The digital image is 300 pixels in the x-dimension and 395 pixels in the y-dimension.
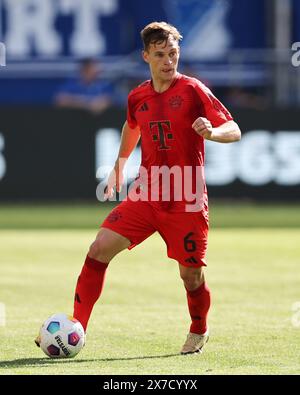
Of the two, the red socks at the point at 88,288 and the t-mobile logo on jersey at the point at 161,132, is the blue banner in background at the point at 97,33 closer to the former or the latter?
the t-mobile logo on jersey at the point at 161,132

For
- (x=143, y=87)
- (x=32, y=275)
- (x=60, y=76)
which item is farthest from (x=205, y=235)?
(x=60, y=76)

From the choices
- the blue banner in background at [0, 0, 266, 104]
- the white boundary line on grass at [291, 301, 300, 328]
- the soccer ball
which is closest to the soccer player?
the soccer ball

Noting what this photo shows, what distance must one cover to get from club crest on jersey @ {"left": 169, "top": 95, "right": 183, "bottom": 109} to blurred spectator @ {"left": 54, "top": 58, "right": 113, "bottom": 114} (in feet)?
41.6

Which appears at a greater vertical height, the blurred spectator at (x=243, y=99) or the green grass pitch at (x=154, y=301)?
the blurred spectator at (x=243, y=99)

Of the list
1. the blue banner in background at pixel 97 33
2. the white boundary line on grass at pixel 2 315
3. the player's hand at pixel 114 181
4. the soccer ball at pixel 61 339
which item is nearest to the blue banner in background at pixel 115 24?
the blue banner in background at pixel 97 33

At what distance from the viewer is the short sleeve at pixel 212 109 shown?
785 centimetres

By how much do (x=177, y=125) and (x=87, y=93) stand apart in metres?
13.5

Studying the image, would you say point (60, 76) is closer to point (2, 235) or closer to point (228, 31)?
point (228, 31)

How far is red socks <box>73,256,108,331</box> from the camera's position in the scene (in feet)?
26.3

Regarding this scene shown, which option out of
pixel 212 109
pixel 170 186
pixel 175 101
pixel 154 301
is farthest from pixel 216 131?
pixel 154 301

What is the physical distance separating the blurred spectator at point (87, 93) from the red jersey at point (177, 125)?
12.6m

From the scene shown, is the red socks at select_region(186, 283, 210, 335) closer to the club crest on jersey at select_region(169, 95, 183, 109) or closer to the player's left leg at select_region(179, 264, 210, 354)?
the player's left leg at select_region(179, 264, 210, 354)

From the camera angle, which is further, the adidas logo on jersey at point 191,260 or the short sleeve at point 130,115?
the short sleeve at point 130,115

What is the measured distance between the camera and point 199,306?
8.12 m
